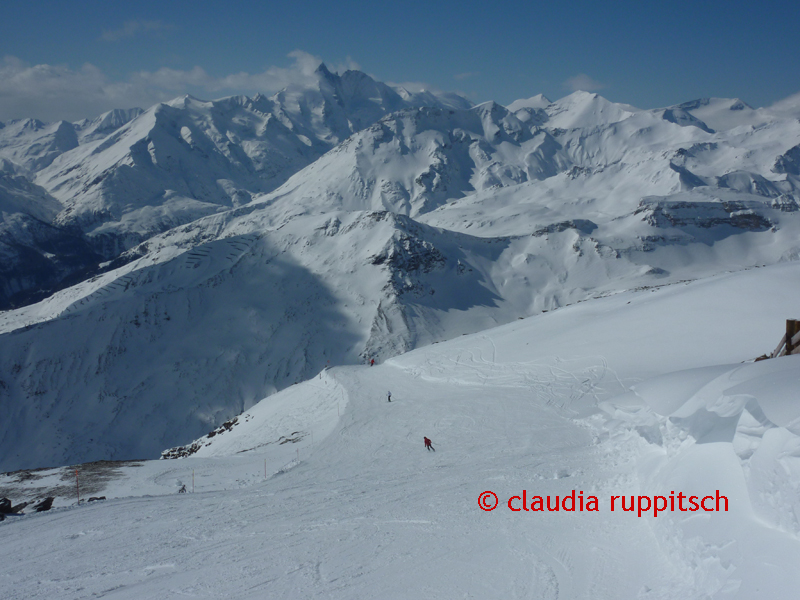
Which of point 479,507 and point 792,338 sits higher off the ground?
point 792,338

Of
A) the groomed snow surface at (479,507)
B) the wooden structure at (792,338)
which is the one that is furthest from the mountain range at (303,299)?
the wooden structure at (792,338)

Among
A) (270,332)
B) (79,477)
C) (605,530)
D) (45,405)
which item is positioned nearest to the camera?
(605,530)

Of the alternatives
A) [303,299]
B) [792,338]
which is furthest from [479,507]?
[303,299]

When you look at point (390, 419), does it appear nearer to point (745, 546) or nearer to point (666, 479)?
point (666, 479)

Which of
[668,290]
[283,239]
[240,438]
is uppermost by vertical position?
[283,239]

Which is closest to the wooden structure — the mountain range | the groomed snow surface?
the groomed snow surface

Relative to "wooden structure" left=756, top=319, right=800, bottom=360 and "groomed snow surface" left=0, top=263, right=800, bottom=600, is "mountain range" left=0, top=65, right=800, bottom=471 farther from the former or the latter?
"wooden structure" left=756, top=319, right=800, bottom=360

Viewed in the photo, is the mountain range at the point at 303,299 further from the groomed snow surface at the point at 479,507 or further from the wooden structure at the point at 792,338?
the wooden structure at the point at 792,338

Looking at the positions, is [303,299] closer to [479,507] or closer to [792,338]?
[479,507]

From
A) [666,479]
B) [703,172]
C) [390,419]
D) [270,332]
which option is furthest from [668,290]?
[703,172]
